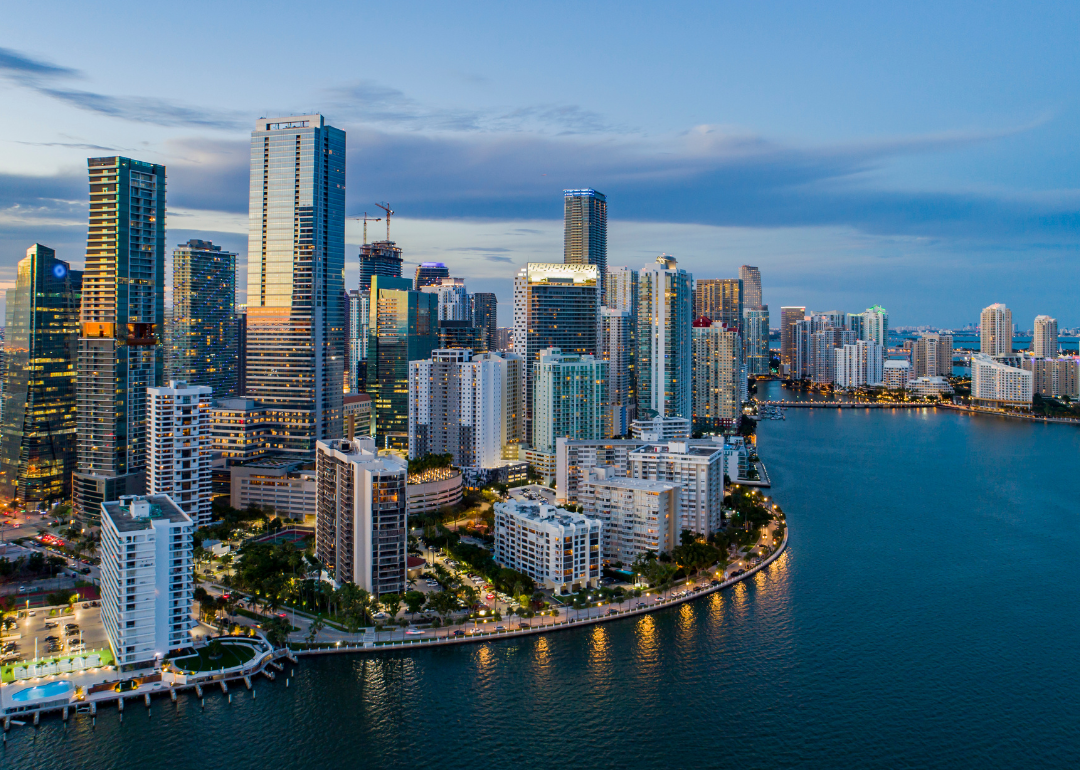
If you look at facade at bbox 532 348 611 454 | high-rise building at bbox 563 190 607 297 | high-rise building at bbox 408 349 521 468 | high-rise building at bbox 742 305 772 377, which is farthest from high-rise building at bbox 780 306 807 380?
high-rise building at bbox 408 349 521 468

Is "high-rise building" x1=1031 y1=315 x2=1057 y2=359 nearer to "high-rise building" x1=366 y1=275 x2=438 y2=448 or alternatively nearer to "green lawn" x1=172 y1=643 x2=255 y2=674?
"high-rise building" x1=366 y1=275 x2=438 y2=448

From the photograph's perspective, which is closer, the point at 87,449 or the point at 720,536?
the point at 720,536

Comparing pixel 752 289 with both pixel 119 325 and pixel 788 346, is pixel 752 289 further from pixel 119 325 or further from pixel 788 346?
pixel 119 325

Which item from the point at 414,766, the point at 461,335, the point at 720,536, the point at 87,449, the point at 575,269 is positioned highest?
the point at 575,269

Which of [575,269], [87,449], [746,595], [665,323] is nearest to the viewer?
[746,595]

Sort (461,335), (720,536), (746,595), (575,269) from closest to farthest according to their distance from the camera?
(746,595) < (720,536) < (575,269) < (461,335)

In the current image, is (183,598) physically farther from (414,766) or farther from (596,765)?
(596,765)

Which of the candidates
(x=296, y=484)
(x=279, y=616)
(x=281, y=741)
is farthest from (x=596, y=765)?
(x=296, y=484)

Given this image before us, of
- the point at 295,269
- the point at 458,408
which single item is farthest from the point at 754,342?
the point at 295,269
